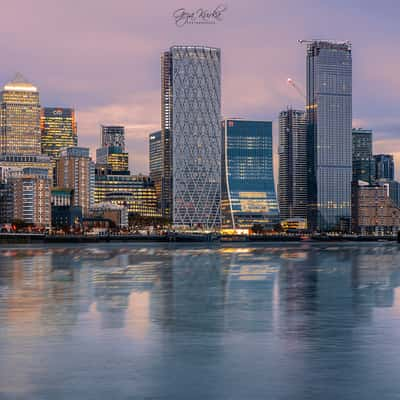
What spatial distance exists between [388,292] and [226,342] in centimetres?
2120

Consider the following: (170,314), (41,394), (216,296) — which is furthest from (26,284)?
(41,394)

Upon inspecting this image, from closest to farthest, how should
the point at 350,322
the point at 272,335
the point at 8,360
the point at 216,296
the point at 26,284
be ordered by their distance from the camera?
the point at 8,360, the point at 272,335, the point at 350,322, the point at 216,296, the point at 26,284

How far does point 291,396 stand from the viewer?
639 inches

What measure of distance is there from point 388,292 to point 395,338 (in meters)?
18.7

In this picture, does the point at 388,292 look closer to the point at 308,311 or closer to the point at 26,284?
the point at 308,311

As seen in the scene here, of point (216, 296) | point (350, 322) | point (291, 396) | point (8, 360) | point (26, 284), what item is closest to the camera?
point (291, 396)

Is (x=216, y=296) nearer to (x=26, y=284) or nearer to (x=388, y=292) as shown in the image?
(x=388, y=292)

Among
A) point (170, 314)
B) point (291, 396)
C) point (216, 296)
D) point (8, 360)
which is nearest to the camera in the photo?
point (291, 396)

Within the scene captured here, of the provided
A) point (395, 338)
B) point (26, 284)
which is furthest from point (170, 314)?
point (26, 284)

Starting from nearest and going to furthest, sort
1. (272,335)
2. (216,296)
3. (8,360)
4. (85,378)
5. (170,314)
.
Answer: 1. (85,378)
2. (8,360)
3. (272,335)
4. (170,314)
5. (216,296)

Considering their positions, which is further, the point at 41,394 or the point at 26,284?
the point at 26,284

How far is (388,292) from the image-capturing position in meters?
42.7

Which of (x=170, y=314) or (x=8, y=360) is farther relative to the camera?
(x=170, y=314)

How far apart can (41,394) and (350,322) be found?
1487 centimetres
